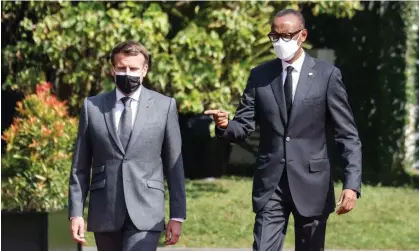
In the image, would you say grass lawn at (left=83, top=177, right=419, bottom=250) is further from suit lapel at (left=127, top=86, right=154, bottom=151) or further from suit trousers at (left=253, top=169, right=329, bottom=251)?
suit lapel at (left=127, top=86, right=154, bottom=151)

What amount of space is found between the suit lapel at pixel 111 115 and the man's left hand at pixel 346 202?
4.34ft

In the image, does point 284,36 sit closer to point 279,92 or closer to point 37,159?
point 279,92

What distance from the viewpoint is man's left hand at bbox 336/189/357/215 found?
18.4 feet

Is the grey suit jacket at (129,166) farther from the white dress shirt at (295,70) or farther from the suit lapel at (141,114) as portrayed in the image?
the white dress shirt at (295,70)

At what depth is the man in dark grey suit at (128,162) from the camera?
17.9ft

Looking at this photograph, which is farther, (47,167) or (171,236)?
(47,167)

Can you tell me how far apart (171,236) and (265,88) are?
113 cm

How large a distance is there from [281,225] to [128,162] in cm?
107

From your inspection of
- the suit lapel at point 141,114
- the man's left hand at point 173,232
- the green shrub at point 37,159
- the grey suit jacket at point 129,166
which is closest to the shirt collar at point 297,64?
the grey suit jacket at point 129,166

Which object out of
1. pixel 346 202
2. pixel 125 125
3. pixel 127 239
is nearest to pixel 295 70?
pixel 346 202

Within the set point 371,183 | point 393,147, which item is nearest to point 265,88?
point 371,183

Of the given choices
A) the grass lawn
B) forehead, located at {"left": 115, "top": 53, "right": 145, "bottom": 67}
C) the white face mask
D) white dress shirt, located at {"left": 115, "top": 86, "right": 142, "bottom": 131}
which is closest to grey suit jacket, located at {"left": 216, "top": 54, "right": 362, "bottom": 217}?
the white face mask

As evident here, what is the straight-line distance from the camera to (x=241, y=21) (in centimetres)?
1238

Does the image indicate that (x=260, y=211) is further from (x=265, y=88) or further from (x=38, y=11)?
(x=38, y=11)
